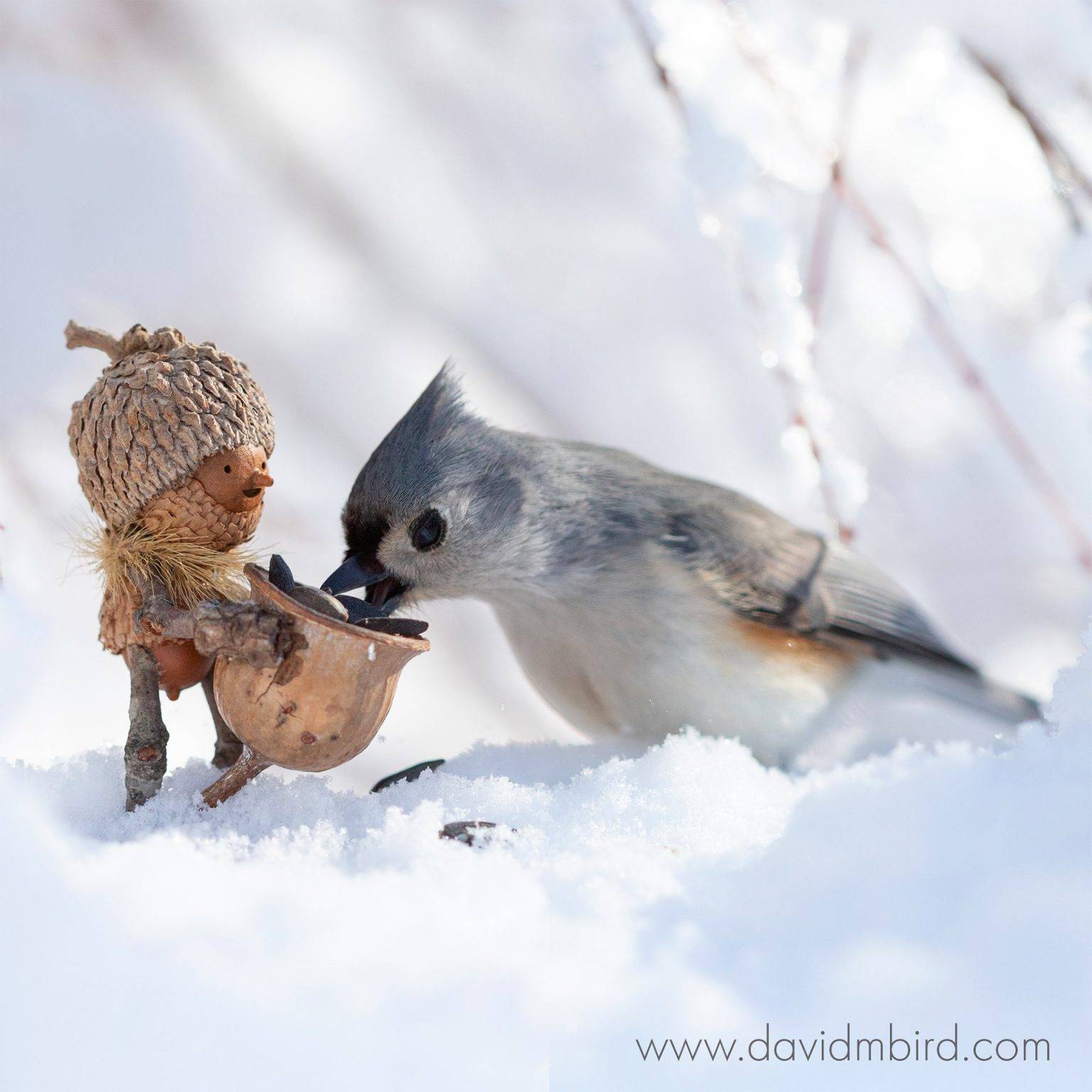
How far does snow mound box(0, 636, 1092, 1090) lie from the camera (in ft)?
1.38

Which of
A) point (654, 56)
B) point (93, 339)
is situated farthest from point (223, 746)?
point (654, 56)

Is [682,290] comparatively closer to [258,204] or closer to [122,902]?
[258,204]

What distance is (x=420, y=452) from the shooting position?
0.78 metres

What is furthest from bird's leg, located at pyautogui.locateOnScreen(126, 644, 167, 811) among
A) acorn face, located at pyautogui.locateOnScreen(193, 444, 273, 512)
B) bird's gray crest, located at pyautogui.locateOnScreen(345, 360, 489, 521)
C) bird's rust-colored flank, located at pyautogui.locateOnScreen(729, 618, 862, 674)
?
bird's rust-colored flank, located at pyautogui.locateOnScreen(729, 618, 862, 674)

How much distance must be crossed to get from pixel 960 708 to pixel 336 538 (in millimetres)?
709

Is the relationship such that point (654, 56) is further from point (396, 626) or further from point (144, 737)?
point (144, 737)

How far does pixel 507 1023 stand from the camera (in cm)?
44

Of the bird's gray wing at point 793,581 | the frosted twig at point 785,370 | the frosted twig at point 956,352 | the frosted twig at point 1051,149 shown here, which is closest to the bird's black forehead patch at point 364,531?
the bird's gray wing at point 793,581

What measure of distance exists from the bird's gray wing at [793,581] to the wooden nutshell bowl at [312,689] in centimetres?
39

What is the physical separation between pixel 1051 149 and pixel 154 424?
721 mm

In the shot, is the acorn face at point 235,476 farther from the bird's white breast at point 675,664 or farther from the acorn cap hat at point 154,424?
the bird's white breast at point 675,664

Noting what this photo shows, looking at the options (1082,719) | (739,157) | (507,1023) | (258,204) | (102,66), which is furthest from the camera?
(258,204)

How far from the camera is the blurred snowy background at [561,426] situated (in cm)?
45

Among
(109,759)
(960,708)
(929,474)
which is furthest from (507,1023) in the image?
(929,474)
